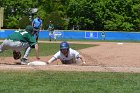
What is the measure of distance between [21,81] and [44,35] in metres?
37.2

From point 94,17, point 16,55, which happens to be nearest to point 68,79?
point 16,55

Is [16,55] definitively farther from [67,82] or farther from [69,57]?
[67,82]

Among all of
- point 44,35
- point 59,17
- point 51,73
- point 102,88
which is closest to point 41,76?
point 51,73

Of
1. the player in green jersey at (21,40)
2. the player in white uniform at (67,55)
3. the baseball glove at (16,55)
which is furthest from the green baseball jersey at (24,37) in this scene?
the player in white uniform at (67,55)

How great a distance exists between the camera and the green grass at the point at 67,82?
7.46 m

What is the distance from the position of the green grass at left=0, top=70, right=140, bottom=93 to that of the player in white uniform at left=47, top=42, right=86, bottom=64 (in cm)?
159

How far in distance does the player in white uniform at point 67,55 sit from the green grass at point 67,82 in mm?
1588

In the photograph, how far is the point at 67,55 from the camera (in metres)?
11.6

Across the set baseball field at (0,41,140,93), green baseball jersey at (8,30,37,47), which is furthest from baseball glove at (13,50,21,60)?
baseball field at (0,41,140,93)

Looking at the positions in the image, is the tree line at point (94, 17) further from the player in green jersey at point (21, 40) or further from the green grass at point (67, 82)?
the green grass at point (67, 82)

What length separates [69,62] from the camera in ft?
39.3

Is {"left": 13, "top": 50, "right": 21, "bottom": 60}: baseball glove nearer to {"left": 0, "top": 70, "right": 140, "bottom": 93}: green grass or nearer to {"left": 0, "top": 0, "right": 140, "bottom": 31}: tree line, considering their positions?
{"left": 0, "top": 70, "right": 140, "bottom": 93}: green grass

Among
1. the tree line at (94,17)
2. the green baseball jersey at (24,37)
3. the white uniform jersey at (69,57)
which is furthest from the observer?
the tree line at (94,17)

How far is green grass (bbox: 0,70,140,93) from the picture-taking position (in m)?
7.46
